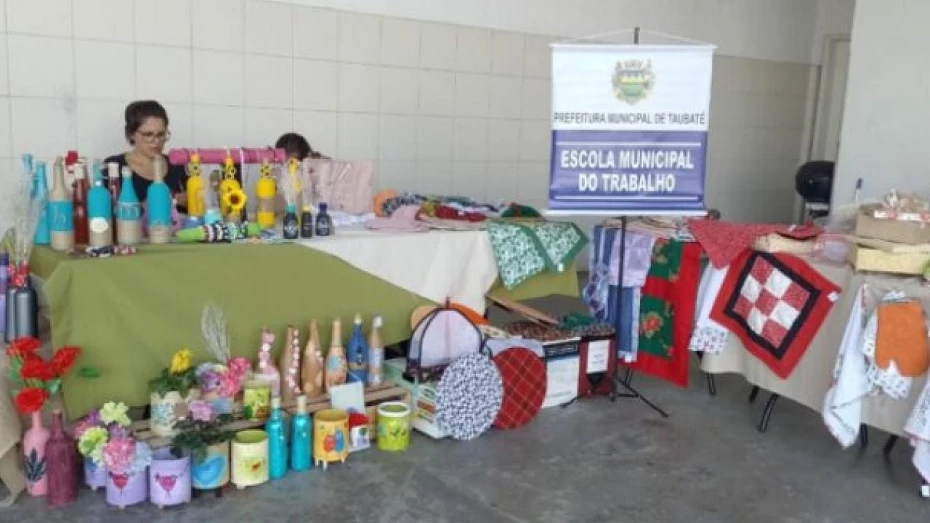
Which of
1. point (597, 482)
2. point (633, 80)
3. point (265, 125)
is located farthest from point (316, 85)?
point (597, 482)

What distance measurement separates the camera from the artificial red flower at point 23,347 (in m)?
2.65

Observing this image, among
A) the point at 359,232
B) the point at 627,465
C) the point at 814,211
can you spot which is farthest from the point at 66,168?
the point at 814,211

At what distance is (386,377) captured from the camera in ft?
11.5

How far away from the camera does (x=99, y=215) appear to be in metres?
2.95

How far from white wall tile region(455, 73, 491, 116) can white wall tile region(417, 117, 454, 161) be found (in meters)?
0.14

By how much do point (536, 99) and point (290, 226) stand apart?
3309mm

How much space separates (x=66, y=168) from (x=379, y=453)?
152cm

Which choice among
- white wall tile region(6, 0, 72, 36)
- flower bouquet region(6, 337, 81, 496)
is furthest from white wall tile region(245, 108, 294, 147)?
flower bouquet region(6, 337, 81, 496)

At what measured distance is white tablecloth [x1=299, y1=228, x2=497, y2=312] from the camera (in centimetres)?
336

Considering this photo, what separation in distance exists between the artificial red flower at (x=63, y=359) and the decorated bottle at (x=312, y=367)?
0.82 meters

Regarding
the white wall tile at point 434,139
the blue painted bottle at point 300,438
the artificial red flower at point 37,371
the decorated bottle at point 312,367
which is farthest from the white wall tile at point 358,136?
Result: the artificial red flower at point 37,371

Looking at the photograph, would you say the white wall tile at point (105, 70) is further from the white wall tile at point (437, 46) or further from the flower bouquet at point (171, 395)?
the flower bouquet at point (171, 395)

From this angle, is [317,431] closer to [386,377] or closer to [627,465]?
[386,377]

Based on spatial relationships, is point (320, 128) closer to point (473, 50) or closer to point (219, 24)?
point (219, 24)
